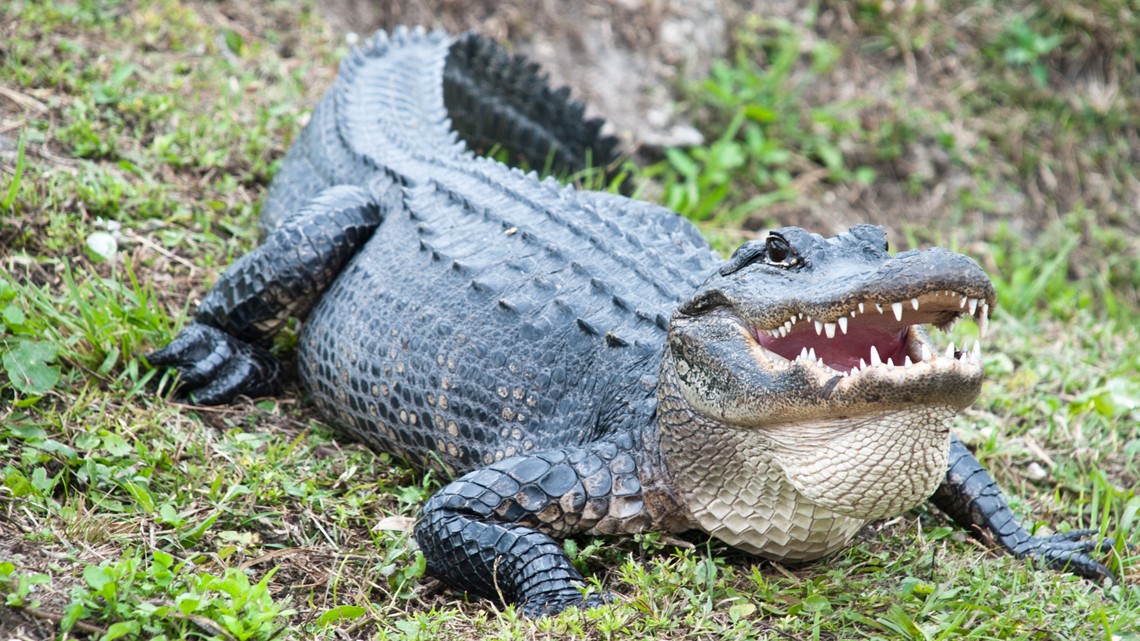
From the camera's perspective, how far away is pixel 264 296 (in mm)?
4352

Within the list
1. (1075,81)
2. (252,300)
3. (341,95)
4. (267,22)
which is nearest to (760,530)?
(252,300)

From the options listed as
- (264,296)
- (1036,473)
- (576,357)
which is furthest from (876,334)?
(264,296)

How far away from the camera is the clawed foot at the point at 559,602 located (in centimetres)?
318

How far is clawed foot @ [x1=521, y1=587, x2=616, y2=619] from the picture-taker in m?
3.18

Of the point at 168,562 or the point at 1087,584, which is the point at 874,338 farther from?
the point at 168,562

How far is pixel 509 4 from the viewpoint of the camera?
24.5 feet

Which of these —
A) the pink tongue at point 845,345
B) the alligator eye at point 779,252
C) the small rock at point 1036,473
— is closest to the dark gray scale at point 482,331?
the pink tongue at point 845,345

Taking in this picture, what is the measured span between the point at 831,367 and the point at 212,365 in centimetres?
246

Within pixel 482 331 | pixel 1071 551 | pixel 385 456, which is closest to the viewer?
pixel 1071 551

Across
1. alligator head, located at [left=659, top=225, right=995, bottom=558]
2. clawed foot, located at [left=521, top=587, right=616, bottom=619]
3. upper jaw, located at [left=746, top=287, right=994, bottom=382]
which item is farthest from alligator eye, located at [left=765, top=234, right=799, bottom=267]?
clawed foot, located at [left=521, top=587, right=616, bottom=619]

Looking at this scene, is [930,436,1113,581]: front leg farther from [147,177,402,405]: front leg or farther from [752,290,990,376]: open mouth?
[147,177,402,405]: front leg

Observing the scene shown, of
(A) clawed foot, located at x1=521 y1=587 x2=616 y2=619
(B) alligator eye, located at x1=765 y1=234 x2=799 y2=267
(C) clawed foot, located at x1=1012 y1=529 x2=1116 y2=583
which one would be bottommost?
(C) clawed foot, located at x1=1012 y1=529 x2=1116 y2=583

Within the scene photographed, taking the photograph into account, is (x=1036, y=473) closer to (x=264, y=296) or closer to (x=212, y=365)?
(x=264, y=296)

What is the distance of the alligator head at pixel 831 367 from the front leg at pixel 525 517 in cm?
29
